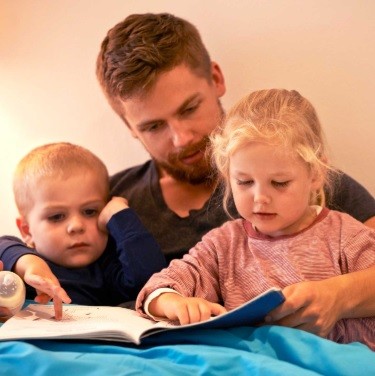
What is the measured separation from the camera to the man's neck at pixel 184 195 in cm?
158

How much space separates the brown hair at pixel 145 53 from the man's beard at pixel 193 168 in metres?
0.18

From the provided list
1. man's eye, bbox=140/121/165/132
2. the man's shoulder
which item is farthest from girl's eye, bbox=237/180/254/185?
the man's shoulder

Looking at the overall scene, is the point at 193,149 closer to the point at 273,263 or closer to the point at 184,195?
the point at 184,195

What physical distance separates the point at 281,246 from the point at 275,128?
→ 0.23m

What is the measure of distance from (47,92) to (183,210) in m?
0.70

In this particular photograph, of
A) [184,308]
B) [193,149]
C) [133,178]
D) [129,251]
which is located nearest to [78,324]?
[184,308]

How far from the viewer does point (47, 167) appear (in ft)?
4.80

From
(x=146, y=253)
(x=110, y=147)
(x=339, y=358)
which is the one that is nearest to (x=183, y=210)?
(x=146, y=253)

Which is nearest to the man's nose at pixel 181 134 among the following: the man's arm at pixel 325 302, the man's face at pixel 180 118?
the man's face at pixel 180 118

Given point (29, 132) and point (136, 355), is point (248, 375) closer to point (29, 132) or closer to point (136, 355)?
point (136, 355)

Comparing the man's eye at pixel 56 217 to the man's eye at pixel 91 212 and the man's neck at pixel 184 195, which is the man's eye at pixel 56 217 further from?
the man's neck at pixel 184 195

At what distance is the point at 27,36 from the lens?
6.53ft

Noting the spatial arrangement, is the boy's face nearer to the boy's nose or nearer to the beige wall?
the boy's nose

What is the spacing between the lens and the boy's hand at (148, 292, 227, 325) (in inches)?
40.4
